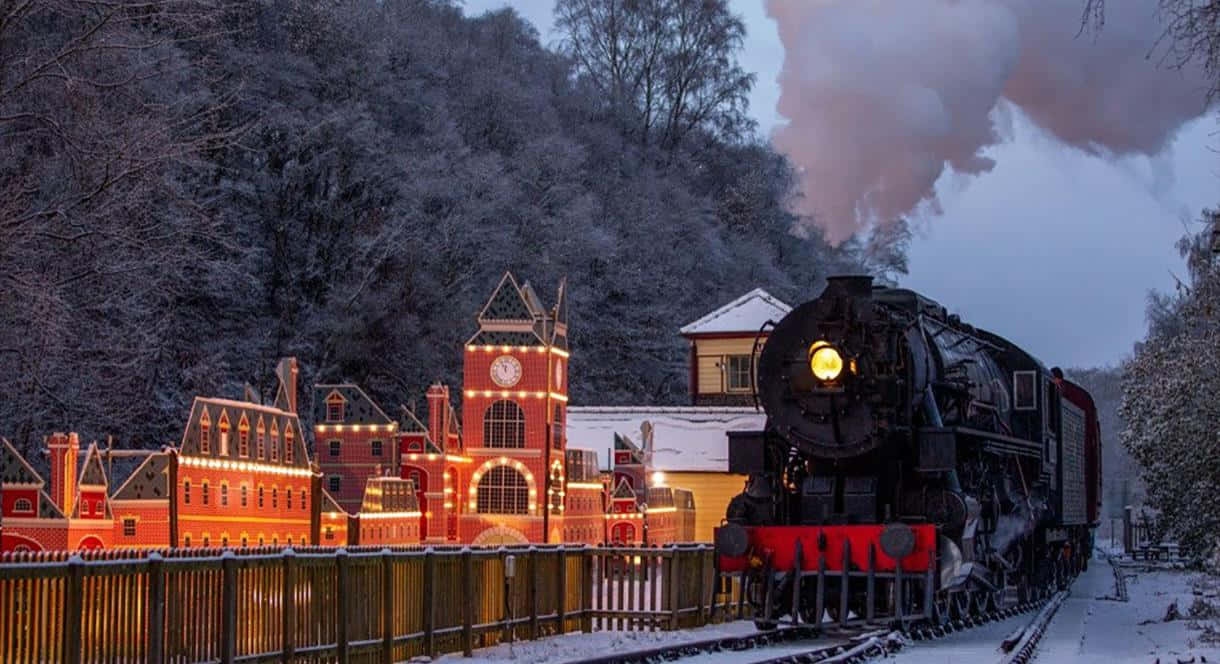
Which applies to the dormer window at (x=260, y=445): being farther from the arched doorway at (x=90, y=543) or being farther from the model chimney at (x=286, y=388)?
the arched doorway at (x=90, y=543)

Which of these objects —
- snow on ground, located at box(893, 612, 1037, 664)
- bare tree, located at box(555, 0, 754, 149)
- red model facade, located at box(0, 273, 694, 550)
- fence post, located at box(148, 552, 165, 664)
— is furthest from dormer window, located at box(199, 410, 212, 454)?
bare tree, located at box(555, 0, 754, 149)

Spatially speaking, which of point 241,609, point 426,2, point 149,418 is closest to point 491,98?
point 426,2

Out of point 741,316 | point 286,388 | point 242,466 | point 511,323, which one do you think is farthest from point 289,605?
point 741,316

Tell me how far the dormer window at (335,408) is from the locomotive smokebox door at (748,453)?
612 inches

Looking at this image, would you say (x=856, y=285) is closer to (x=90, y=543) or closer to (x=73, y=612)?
(x=73, y=612)

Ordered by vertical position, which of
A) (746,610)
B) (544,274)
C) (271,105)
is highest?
A: (271,105)

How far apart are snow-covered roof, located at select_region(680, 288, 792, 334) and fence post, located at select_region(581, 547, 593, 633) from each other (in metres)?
22.6

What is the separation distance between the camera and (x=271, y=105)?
48.8 meters

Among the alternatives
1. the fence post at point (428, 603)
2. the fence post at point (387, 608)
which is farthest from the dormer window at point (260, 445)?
the fence post at point (387, 608)

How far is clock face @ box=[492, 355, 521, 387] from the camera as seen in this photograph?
29.4m

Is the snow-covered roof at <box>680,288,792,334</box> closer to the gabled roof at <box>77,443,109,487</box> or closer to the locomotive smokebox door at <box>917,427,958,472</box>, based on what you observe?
the gabled roof at <box>77,443,109,487</box>

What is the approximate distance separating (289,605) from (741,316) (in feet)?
96.8

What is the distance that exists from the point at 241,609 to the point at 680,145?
210 feet

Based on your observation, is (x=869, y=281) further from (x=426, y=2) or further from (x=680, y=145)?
(x=426, y=2)
